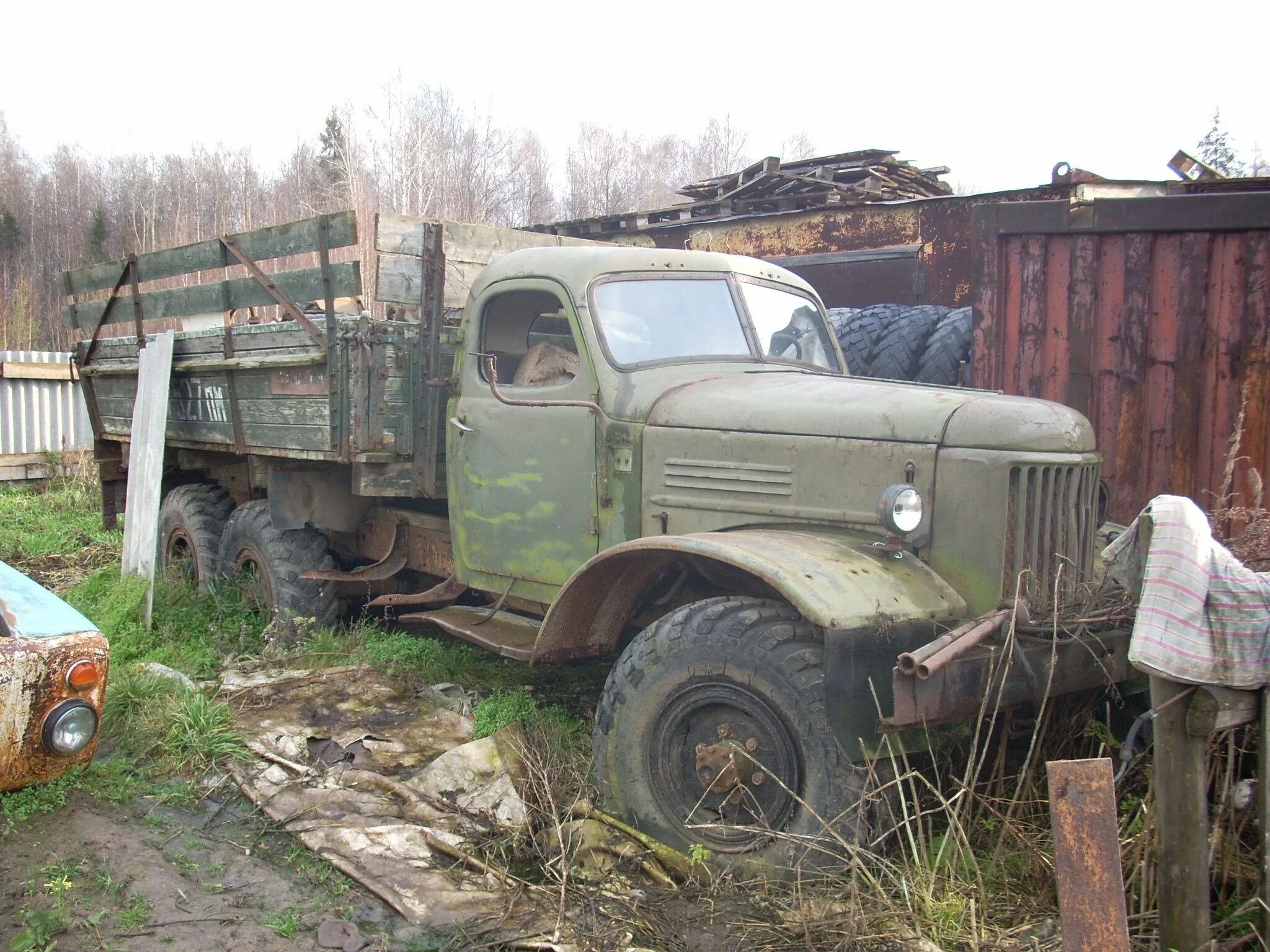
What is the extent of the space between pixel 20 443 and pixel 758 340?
11194 millimetres

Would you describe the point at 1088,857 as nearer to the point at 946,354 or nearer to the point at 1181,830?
the point at 1181,830

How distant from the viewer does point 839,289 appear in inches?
376

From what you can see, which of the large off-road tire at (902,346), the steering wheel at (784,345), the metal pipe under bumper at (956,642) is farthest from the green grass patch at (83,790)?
the large off-road tire at (902,346)

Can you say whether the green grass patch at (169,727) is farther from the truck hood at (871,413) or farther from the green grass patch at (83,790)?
the truck hood at (871,413)

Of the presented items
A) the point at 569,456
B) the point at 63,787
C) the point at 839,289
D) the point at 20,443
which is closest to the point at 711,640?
the point at 569,456

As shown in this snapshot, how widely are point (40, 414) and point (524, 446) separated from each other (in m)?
10.7

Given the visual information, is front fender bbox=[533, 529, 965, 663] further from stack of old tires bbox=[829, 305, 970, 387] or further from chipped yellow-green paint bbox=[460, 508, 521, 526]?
stack of old tires bbox=[829, 305, 970, 387]

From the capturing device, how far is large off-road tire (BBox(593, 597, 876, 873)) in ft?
10.3

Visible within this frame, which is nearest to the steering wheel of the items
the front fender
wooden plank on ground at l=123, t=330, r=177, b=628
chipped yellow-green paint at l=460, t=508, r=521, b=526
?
the front fender

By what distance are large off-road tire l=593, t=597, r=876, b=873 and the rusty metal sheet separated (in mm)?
765

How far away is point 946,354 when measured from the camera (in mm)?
6238

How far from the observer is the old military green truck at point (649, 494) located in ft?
10.6

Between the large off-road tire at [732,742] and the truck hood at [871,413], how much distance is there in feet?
2.42

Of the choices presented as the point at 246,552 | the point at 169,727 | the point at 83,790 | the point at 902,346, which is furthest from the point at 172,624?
the point at 902,346
